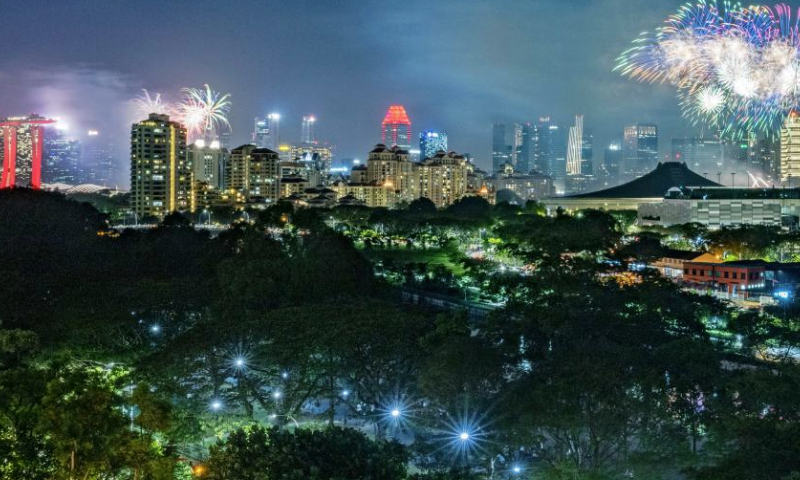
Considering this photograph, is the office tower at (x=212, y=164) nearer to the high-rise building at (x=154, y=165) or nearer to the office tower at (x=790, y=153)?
the high-rise building at (x=154, y=165)

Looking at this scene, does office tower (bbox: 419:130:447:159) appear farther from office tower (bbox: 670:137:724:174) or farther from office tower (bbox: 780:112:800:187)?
office tower (bbox: 780:112:800:187)

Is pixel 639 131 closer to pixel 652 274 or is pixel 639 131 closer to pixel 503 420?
pixel 652 274

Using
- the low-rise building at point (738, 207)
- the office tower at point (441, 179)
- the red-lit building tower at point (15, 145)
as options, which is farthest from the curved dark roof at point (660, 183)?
the red-lit building tower at point (15, 145)

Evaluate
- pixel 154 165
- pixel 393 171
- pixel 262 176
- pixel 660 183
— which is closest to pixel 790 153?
pixel 660 183

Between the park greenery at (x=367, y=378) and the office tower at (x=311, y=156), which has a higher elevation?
the office tower at (x=311, y=156)

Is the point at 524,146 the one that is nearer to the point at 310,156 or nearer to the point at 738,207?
the point at 310,156
